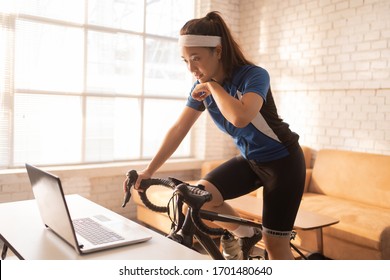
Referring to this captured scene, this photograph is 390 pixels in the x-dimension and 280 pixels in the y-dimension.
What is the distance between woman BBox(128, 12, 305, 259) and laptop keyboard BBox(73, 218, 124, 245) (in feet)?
0.93

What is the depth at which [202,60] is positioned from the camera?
67.1 inches

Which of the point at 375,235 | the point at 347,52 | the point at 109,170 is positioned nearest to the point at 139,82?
the point at 109,170

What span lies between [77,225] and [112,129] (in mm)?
3168

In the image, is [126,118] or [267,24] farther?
[267,24]

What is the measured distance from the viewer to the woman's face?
169 cm

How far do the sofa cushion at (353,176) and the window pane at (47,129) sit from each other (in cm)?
256

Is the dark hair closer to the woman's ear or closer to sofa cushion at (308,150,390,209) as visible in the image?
the woman's ear

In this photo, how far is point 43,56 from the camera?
4160 mm

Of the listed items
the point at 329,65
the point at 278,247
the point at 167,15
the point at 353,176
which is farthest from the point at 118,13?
the point at 278,247

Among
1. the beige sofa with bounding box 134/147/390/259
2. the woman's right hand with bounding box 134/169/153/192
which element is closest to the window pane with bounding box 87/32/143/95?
the beige sofa with bounding box 134/147/390/259

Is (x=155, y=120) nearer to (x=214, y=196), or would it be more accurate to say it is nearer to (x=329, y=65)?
(x=329, y=65)

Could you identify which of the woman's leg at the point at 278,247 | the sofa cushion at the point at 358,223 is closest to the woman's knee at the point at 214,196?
the woman's leg at the point at 278,247

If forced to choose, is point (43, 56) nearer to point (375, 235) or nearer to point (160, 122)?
point (160, 122)

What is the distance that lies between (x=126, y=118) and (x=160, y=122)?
47 centimetres
